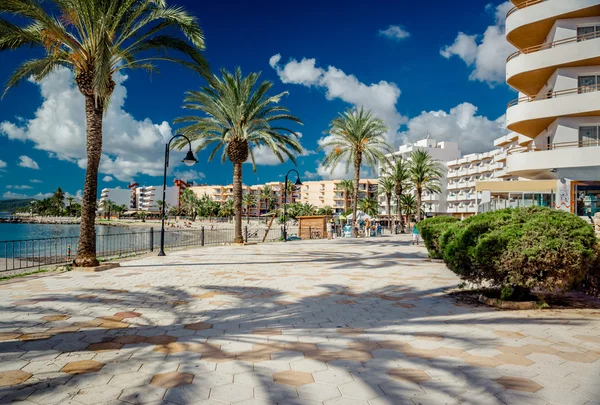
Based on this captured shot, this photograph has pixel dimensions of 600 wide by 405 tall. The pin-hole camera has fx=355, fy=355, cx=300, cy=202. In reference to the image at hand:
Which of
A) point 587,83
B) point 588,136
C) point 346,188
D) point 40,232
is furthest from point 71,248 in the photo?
point 346,188

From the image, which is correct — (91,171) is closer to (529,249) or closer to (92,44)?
(92,44)

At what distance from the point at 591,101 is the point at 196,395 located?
21.2 metres

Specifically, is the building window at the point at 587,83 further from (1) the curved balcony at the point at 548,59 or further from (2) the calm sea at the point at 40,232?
(2) the calm sea at the point at 40,232

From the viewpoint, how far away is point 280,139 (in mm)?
20594

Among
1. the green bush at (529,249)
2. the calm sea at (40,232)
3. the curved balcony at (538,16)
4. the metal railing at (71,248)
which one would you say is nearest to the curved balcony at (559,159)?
the curved balcony at (538,16)

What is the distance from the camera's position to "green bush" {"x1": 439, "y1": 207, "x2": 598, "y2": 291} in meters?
5.32

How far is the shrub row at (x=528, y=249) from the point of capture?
17.5ft

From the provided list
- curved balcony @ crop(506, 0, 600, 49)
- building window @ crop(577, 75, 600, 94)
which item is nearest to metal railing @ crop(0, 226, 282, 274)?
curved balcony @ crop(506, 0, 600, 49)

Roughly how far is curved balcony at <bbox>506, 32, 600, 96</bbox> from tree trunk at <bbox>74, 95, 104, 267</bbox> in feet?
65.8

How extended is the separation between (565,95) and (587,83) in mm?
1267

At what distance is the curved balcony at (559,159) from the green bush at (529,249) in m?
14.2

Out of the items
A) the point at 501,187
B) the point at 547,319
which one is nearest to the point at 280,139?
the point at 501,187

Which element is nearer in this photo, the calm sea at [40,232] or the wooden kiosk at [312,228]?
the wooden kiosk at [312,228]

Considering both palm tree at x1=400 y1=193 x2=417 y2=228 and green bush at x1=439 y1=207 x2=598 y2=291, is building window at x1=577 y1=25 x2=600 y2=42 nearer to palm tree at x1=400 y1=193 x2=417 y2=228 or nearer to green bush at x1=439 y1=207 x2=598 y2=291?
green bush at x1=439 y1=207 x2=598 y2=291
